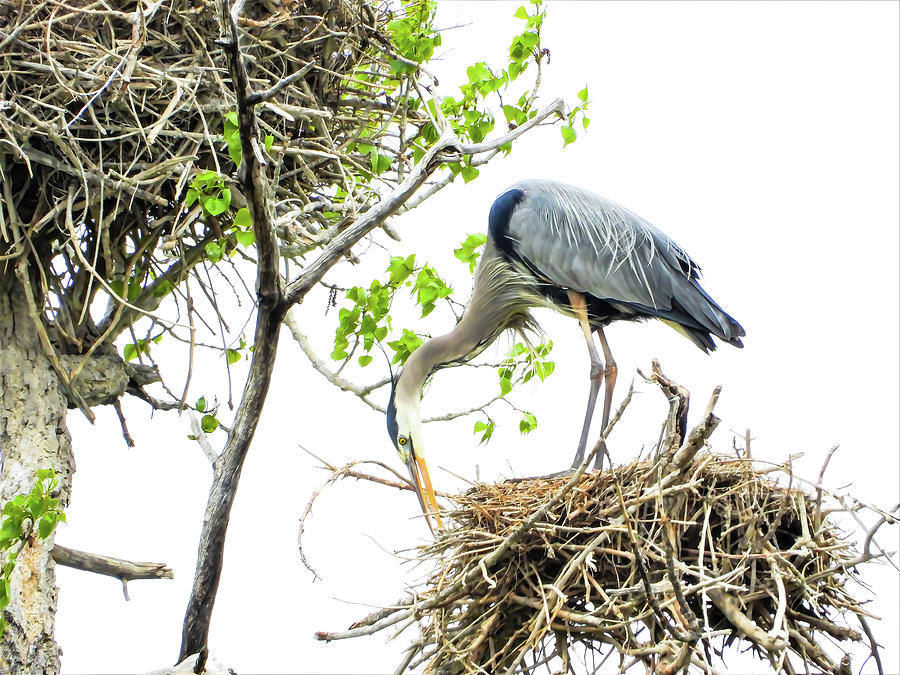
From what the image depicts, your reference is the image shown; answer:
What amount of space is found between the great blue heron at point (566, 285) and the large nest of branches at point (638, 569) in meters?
→ 0.76

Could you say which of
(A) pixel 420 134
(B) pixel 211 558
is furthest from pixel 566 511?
(A) pixel 420 134

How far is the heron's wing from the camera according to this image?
388 centimetres

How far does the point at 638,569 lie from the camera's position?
276 cm

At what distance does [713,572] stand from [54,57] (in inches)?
97.8

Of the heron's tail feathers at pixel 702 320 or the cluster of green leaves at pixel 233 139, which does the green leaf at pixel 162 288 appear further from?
the heron's tail feathers at pixel 702 320

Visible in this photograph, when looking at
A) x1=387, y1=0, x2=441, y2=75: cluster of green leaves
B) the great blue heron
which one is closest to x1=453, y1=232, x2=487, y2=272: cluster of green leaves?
the great blue heron

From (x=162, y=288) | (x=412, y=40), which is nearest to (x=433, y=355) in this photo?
(x=162, y=288)

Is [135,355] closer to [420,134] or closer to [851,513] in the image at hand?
[420,134]

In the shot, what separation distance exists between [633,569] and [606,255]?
1.41 m

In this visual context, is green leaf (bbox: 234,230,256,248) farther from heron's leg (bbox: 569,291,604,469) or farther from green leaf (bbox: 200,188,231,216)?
heron's leg (bbox: 569,291,604,469)

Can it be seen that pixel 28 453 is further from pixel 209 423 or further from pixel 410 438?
pixel 410 438

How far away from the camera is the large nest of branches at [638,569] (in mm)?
2799

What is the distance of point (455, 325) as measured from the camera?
4.21m

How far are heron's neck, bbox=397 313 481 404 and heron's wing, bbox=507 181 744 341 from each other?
35 centimetres
